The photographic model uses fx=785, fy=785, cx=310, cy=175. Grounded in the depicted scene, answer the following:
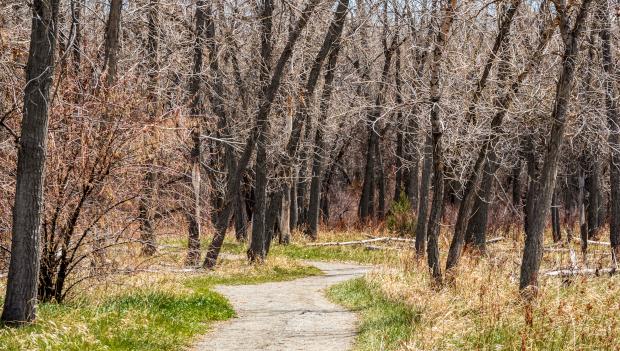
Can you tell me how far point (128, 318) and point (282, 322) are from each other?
289 centimetres

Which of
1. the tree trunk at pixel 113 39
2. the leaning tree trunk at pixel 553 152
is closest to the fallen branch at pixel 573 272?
the leaning tree trunk at pixel 553 152

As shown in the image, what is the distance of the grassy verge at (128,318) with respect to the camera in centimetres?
814

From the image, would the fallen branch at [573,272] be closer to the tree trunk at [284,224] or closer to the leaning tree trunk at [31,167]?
the leaning tree trunk at [31,167]

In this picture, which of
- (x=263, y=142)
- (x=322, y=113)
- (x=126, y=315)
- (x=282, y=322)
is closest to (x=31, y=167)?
(x=126, y=315)

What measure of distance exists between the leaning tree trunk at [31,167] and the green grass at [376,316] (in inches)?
156

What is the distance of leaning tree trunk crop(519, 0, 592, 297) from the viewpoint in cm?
1005

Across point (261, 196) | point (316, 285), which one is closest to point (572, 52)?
point (316, 285)

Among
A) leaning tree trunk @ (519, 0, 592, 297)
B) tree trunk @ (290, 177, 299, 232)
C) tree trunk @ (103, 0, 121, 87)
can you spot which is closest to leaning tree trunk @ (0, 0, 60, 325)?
tree trunk @ (103, 0, 121, 87)

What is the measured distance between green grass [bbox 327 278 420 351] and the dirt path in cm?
23

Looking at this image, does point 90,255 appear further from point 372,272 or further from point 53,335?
point 372,272

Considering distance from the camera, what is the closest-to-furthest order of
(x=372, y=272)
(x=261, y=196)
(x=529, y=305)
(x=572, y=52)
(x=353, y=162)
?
(x=529, y=305), (x=572, y=52), (x=372, y=272), (x=261, y=196), (x=353, y=162)

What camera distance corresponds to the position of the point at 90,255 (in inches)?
427

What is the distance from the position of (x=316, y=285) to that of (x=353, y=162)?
1277 inches

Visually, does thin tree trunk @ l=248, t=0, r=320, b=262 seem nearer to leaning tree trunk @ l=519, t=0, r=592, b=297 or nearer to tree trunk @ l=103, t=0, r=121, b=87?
tree trunk @ l=103, t=0, r=121, b=87
